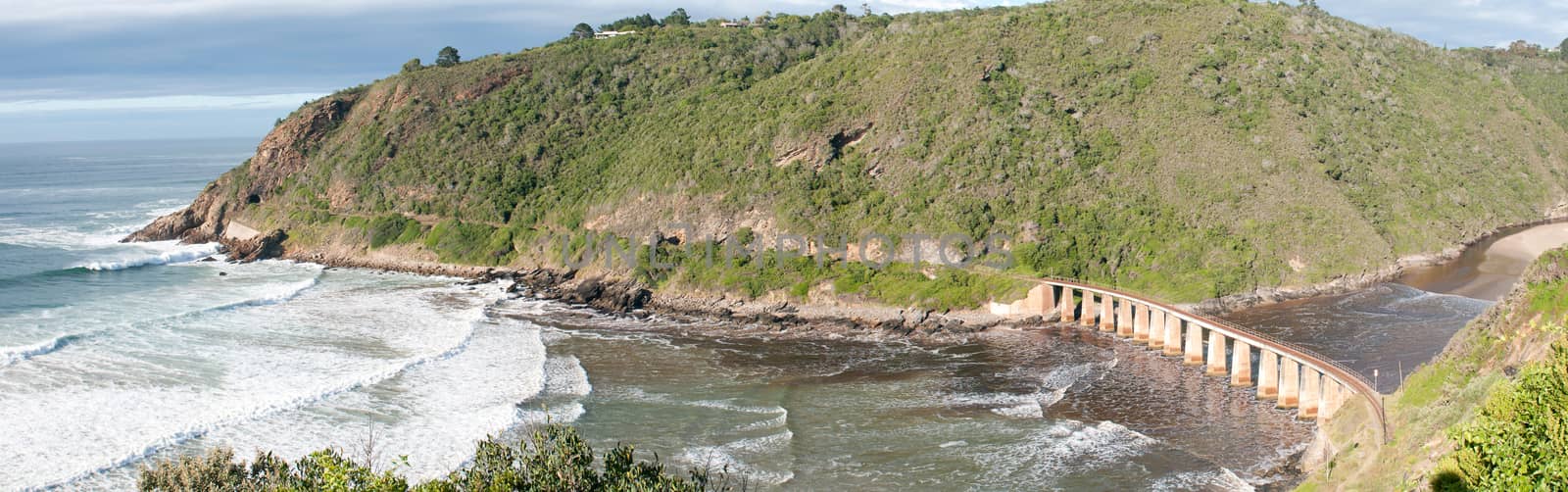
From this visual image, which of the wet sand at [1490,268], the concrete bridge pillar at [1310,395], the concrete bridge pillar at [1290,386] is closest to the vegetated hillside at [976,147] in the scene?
the wet sand at [1490,268]

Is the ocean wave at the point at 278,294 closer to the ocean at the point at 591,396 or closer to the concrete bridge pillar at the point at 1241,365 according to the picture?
the ocean at the point at 591,396

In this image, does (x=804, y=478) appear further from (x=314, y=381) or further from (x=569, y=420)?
(x=314, y=381)

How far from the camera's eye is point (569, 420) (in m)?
43.3

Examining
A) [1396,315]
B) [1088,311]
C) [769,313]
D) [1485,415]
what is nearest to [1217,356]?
[1088,311]

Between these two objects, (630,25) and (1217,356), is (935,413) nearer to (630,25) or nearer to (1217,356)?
(1217,356)

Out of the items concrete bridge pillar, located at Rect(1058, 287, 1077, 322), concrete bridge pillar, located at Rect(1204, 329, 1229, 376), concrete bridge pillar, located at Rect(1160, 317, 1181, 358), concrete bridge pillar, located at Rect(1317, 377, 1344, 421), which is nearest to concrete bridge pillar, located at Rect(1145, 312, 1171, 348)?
concrete bridge pillar, located at Rect(1160, 317, 1181, 358)

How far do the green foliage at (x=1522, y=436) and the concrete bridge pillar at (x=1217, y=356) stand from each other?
91.5 feet

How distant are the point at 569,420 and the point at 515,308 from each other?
27495 millimetres

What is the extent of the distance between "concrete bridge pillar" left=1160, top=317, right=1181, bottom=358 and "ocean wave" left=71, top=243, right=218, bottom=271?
74971 mm

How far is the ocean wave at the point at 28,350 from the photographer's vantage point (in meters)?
51.2

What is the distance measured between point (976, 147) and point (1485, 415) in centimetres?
5645

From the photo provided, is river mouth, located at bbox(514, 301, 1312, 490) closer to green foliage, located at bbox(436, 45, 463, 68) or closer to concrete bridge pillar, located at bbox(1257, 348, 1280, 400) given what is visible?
concrete bridge pillar, located at bbox(1257, 348, 1280, 400)

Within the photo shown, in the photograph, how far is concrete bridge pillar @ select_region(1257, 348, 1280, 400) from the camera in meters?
46.5

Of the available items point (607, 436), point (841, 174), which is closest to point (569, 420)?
point (607, 436)
